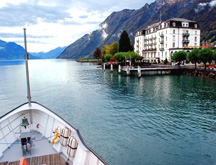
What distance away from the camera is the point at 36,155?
436 inches

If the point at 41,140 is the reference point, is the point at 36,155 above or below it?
below

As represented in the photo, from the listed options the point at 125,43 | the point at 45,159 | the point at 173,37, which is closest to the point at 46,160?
the point at 45,159

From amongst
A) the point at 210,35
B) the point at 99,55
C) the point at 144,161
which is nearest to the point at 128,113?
the point at 144,161

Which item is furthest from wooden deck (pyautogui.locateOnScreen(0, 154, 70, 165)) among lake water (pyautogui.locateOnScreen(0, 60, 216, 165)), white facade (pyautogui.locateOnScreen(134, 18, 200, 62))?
white facade (pyautogui.locateOnScreen(134, 18, 200, 62))

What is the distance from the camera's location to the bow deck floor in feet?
34.3

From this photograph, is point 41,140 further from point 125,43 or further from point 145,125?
point 125,43

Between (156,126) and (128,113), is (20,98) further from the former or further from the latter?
(156,126)

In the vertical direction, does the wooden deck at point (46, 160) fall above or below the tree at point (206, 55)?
below

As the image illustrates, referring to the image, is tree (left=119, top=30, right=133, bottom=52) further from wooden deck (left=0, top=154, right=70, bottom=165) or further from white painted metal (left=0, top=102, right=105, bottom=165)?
wooden deck (left=0, top=154, right=70, bottom=165)

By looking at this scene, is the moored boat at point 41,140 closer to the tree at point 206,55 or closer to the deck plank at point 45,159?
the deck plank at point 45,159

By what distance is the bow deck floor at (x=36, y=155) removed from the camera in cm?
1045

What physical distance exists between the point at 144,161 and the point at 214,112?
17.0 meters

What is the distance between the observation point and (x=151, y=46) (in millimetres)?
110938

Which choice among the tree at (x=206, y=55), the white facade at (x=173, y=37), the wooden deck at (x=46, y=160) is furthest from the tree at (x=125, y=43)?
the wooden deck at (x=46, y=160)
